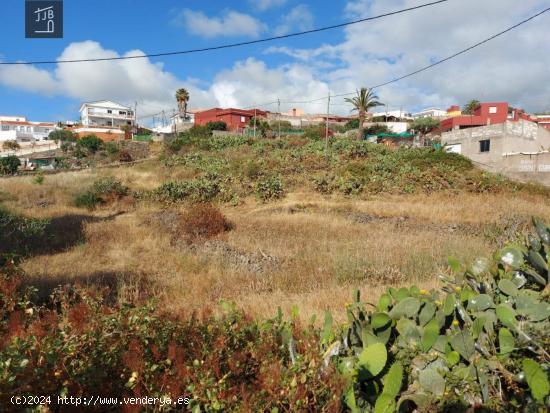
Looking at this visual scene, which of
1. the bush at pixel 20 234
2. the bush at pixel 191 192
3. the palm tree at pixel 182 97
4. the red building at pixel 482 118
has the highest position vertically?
the palm tree at pixel 182 97

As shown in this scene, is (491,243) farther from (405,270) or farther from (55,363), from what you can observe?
(55,363)

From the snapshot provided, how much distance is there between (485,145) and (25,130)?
287 feet

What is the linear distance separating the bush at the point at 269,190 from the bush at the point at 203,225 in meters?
6.23

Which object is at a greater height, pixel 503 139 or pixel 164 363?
pixel 503 139

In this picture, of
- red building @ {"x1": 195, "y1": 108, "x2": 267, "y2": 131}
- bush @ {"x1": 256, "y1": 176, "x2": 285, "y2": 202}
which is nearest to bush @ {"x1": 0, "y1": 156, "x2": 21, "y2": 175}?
red building @ {"x1": 195, "y1": 108, "x2": 267, "y2": 131}

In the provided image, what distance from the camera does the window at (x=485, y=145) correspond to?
76.3 ft

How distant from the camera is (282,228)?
10805mm

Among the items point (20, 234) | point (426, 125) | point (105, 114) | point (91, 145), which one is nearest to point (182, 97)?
point (91, 145)

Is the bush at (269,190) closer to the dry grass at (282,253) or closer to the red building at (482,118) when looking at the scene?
the dry grass at (282,253)

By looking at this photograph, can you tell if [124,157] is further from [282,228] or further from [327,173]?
[282,228]

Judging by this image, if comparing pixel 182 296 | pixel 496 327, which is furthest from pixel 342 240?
pixel 496 327

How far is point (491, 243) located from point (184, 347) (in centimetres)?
Result: 789

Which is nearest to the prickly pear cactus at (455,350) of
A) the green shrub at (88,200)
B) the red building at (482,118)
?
the green shrub at (88,200)

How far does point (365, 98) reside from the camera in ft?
128
